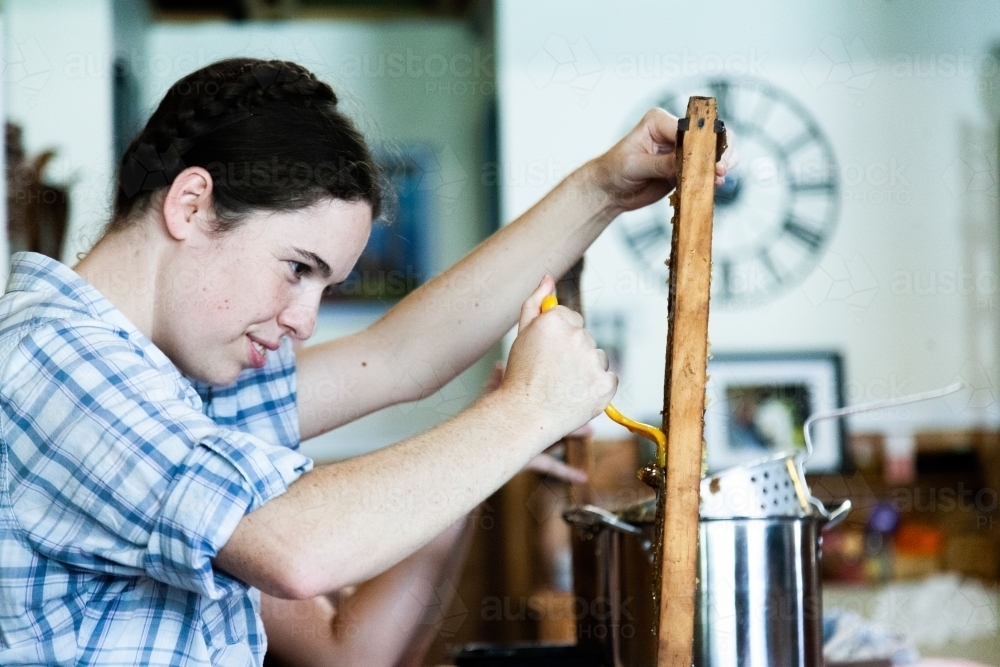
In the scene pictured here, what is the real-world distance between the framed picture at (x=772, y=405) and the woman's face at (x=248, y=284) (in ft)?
8.17

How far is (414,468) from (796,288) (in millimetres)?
2940

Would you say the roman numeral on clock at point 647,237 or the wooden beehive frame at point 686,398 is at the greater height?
the roman numeral on clock at point 647,237

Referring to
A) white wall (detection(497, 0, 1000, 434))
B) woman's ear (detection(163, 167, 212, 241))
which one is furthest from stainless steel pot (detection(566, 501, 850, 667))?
white wall (detection(497, 0, 1000, 434))

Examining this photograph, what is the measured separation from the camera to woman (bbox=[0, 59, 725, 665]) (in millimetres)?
741

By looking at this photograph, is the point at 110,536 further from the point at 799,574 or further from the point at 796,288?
the point at 796,288

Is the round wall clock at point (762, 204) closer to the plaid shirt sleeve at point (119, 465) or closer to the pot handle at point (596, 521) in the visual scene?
the pot handle at point (596, 521)

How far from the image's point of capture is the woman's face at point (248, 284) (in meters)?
0.95

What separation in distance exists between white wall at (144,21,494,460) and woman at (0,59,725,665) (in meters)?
2.77

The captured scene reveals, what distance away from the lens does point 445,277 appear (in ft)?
4.27

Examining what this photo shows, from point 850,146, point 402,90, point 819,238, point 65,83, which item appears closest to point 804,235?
point 819,238

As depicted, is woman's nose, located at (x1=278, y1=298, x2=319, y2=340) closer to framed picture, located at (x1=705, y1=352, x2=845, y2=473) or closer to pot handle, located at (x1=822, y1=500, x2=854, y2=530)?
pot handle, located at (x1=822, y1=500, x2=854, y2=530)

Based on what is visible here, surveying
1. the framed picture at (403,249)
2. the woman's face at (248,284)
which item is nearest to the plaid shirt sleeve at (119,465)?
the woman's face at (248,284)

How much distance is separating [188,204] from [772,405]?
2.72 metres

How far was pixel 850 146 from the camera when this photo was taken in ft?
11.6
